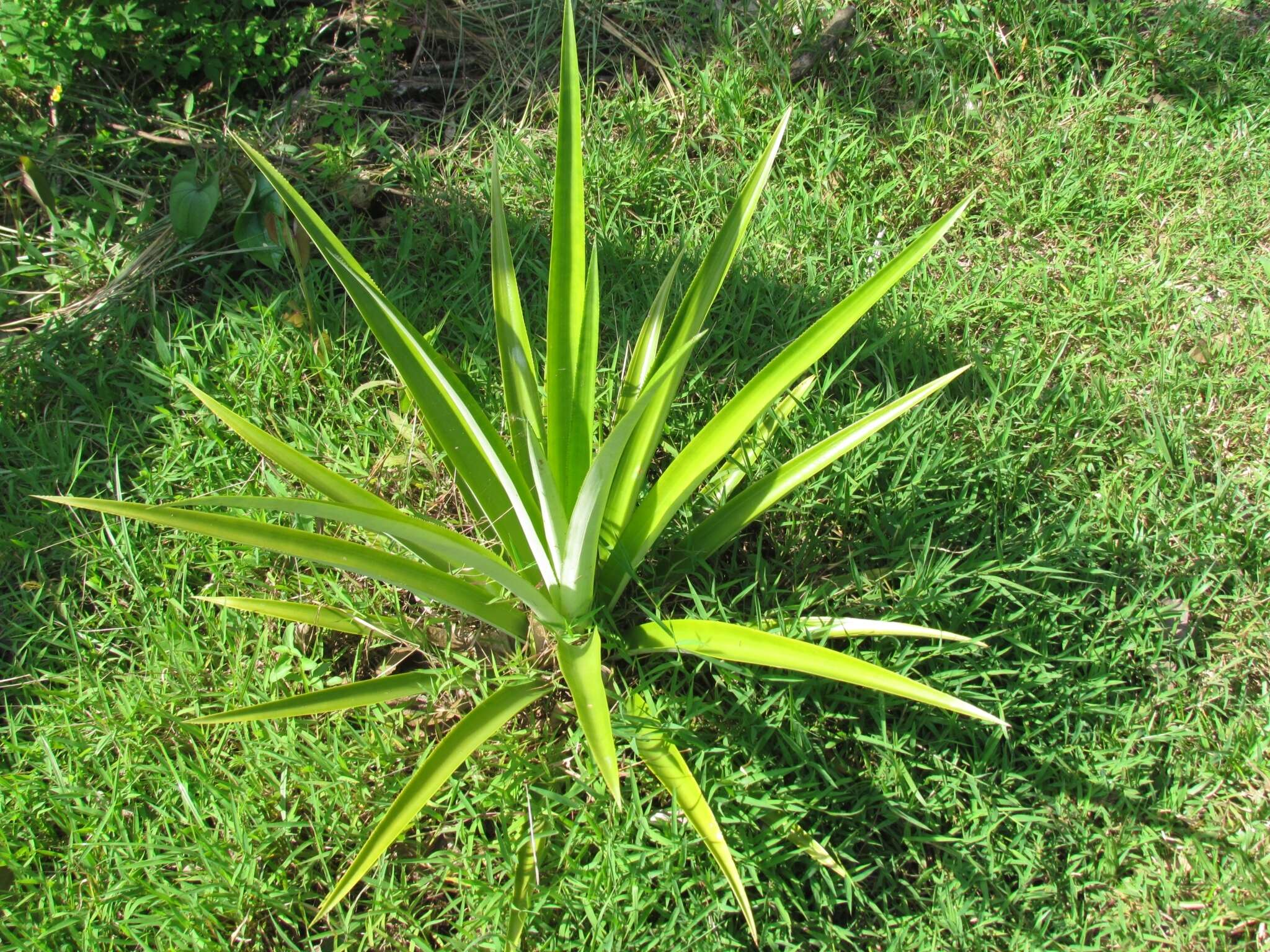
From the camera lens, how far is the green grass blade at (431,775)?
4.57 ft

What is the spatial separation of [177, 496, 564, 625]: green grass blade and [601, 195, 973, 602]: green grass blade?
0.79 ft

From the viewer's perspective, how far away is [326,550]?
4.54ft

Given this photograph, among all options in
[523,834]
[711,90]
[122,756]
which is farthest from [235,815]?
[711,90]

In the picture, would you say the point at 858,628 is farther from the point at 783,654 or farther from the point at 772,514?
the point at 772,514

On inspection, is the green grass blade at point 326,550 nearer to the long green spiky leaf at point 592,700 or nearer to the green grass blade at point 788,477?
the long green spiky leaf at point 592,700

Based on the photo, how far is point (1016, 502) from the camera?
2.01m

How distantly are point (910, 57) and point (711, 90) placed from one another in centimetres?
60

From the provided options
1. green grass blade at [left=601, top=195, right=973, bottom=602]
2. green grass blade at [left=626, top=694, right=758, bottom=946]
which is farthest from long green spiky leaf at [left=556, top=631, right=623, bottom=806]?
green grass blade at [left=601, top=195, right=973, bottom=602]

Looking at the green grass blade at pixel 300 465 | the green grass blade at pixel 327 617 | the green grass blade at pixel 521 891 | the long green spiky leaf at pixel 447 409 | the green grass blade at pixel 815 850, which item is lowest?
the green grass blade at pixel 521 891

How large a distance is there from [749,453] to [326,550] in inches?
35.1

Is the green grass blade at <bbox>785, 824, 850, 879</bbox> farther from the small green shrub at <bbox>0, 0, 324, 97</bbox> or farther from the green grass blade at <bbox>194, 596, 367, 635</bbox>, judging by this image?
the small green shrub at <bbox>0, 0, 324, 97</bbox>

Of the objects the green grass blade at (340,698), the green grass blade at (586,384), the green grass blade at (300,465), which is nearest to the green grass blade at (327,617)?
the green grass blade at (340,698)

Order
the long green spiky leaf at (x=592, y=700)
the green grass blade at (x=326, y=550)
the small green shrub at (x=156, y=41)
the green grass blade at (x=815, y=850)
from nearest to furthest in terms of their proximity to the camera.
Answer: the green grass blade at (x=326, y=550), the long green spiky leaf at (x=592, y=700), the green grass blade at (x=815, y=850), the small green shrub at (x=156, y=41)

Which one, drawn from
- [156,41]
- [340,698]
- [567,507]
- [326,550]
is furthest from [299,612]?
[156,41]
